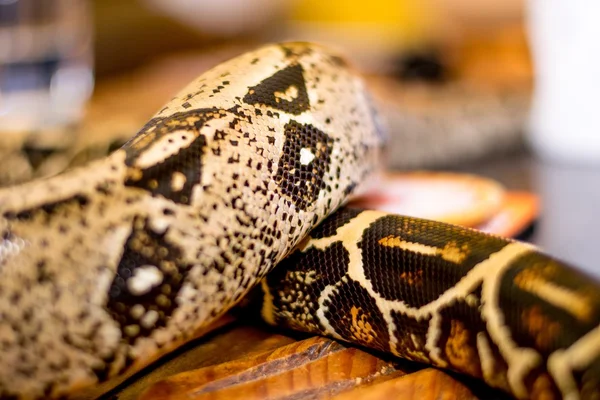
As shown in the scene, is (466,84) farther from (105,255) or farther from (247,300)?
(105,255)

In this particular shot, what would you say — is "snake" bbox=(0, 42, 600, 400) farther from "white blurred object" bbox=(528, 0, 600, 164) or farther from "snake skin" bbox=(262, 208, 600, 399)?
"white blurred object" bbox=(528, 0, 600, 164)

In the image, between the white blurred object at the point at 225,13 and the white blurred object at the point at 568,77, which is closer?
the white blurred object at the point at 568,77

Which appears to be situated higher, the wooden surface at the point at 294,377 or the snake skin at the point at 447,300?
the snake skin at the point at 447,300

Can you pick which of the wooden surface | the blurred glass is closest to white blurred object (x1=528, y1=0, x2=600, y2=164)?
the wooden surface

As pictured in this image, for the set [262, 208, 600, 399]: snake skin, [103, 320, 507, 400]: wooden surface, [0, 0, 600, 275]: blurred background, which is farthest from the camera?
[0, 0, 600, 275]: blurred background

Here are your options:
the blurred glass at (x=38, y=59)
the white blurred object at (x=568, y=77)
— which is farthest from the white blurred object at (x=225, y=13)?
the white blurred object at (x=568, y=77)

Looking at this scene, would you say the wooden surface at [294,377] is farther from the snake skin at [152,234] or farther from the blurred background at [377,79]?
the blurred background at [377,79]

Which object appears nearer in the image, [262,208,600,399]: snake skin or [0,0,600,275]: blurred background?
[262,208,600,399]: snake skin
